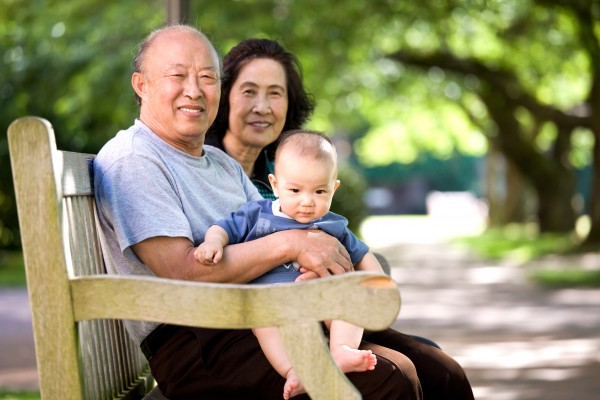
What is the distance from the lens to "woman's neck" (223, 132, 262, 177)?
183 inches

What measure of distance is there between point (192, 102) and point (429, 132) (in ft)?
105

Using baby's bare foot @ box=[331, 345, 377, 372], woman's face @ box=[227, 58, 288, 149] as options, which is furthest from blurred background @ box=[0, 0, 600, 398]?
baby's bare foot @ box=[331, 345, 377, 372]

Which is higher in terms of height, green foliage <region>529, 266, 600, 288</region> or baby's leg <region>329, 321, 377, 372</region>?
baby's leg <region>329, 321, 377, 372</region>

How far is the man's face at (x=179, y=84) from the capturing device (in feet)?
10.6

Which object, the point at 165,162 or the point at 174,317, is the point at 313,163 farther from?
the point at 174,317

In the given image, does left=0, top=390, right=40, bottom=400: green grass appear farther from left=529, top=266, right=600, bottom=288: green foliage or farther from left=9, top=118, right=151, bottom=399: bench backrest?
left=529, top=266, right=600, bottom=288: green foliage

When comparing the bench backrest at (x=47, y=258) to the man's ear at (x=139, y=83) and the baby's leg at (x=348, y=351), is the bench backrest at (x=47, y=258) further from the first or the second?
the man's ear at (x=139, y=83)

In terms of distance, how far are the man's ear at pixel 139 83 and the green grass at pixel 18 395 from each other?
3291 mm

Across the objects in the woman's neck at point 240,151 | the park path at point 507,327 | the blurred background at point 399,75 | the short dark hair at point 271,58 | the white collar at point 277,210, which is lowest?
the park path at point 507,327

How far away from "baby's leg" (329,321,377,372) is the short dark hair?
1.94 meters

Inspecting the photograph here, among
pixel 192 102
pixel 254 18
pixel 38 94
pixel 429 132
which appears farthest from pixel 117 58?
pixel 429 132

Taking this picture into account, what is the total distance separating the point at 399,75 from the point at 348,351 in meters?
23.7

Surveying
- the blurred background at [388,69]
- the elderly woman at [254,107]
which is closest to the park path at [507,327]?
the elderly woman at [254,107]

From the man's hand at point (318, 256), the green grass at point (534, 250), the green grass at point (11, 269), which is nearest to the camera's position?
the man's hand at point (318, 256)
